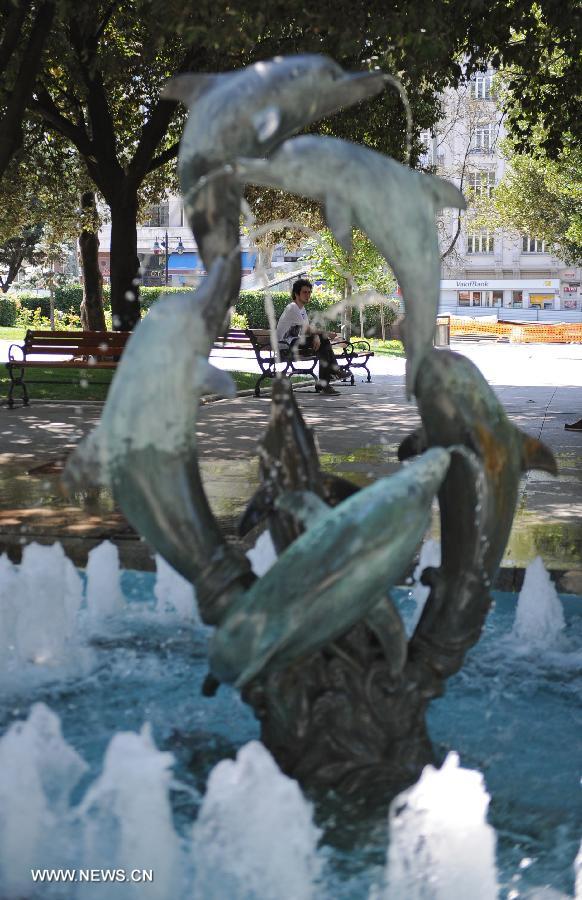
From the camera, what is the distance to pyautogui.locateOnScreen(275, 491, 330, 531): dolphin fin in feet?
12.1

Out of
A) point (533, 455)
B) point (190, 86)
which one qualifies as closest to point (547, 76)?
point (533, 455)

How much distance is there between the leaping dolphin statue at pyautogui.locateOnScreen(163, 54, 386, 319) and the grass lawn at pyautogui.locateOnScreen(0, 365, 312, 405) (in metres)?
10.3

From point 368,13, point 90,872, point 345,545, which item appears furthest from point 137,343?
point 368,13

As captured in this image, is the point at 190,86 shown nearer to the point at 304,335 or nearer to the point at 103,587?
the point at 103,587

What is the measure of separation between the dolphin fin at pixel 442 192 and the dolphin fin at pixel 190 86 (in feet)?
2.59

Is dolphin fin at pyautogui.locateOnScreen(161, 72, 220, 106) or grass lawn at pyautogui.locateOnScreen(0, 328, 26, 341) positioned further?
grass lawn at pyautogui.locateOnScreen(0, 328, 26, 341)

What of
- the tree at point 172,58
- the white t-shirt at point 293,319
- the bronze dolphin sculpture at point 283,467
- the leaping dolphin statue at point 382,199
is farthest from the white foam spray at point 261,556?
the white t-shirt at point 293,319

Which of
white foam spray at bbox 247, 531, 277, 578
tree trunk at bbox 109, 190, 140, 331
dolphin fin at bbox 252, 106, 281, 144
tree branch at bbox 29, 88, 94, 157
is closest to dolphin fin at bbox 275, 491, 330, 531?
dolphin fin at bbox 252, 106, 281, 144

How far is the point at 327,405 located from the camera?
50.9ft

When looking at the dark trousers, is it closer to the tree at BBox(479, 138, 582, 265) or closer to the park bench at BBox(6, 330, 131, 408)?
the park bench at BBox(6, 330, 131, 408)

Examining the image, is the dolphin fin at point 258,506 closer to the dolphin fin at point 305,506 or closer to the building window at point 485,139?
the dolphin fin at point 305,506

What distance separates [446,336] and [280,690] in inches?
1165

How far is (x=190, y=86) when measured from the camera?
371 cm

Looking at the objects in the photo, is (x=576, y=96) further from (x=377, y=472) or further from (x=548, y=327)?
(x=548, y=327)
